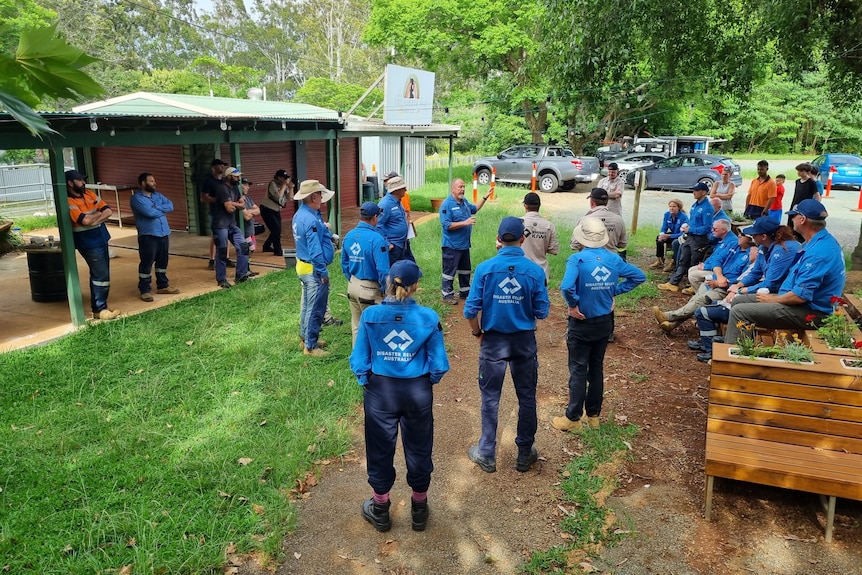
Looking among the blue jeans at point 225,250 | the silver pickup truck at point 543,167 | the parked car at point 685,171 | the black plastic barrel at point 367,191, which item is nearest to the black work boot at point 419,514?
the blue jeans at point 225,250

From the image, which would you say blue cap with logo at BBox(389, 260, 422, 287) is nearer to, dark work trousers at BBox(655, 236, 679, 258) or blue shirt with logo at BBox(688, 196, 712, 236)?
blue shirt with logo at BBox(688, 196, 712, 236)

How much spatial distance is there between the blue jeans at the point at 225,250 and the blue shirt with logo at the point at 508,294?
5.68 meters

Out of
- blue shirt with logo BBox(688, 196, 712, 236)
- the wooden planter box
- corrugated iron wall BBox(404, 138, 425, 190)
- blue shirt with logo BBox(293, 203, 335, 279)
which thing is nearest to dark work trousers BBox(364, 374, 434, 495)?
blue shirt with logo BBox(293, 203, 335, 279)

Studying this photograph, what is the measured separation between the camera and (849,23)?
9.27 m

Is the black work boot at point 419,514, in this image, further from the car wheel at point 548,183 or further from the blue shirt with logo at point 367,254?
the car wheel at point 548,183

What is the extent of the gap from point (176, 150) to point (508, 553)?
12.1 m

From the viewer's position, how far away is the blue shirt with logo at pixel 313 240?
620cm

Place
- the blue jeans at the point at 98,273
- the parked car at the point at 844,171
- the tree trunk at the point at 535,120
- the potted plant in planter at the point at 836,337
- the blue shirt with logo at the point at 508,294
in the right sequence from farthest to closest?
1. the tree trunk at the point at 535,120
2. the parked car at the point at 844,171
3. the blue jeans at the point at 98,273
4. the potted plant in planter at the point at 836,337
5. the blue shirt with logo at the point at 508,294

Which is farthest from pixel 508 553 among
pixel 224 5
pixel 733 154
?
pixel 224 5

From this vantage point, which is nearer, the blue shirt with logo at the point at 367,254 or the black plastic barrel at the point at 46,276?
the blue shirt with logo at the point at 367,254

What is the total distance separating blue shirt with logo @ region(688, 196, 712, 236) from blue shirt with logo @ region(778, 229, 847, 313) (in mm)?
3793

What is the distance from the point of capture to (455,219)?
8133mm

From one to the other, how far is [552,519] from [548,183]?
19.8m

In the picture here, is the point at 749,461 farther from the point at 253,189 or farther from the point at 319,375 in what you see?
the point at 253,189
